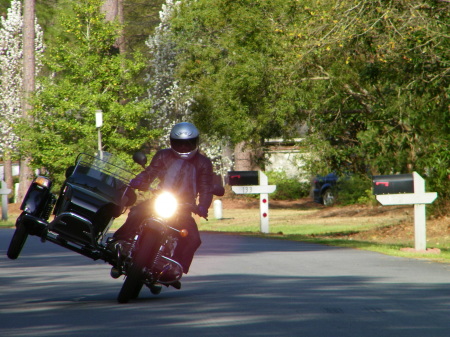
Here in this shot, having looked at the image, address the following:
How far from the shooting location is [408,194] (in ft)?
55.0

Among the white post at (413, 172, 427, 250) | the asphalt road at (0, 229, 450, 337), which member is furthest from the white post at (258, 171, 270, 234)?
the asphalt road at (0, 229, 450, 337)

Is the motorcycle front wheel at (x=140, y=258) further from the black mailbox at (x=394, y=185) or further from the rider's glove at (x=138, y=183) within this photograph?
the black mailbox at (x=394, y=185)

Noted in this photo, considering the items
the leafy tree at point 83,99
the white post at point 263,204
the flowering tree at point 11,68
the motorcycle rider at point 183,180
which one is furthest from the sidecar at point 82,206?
the flowering tree at point 11,68

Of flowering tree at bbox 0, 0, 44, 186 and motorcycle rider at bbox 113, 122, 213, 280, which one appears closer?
motorcycle rider at bbox 113, 122, 213, 280

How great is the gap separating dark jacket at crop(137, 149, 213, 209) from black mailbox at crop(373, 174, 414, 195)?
303 inches

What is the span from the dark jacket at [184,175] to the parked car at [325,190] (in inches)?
1330

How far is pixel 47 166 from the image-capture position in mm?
39719

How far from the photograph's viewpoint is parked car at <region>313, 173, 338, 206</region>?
4359 centimetres

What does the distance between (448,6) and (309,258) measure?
22.1ft

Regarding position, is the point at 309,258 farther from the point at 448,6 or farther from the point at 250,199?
the point at 250,199

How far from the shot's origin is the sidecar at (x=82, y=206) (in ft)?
30.7

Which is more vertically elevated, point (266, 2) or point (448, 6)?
point (266, 2)

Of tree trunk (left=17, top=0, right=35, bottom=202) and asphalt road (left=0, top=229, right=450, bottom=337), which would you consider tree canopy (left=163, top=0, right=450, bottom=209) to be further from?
tree trunk (left=17, top=0, right=35, bottom=202)

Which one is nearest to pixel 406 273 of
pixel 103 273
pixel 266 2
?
pixel 103 273
